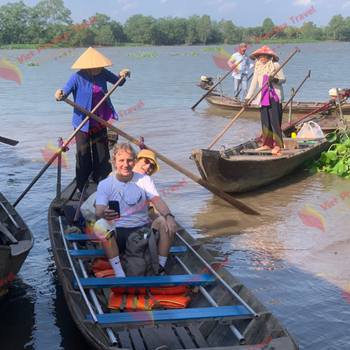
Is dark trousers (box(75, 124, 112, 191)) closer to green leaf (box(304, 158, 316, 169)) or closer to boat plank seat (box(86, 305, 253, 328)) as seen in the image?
boat plank seat (box(86, 305, 253, 328))

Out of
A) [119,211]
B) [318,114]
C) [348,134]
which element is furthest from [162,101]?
[119,211]

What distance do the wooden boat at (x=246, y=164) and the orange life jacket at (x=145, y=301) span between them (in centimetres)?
278

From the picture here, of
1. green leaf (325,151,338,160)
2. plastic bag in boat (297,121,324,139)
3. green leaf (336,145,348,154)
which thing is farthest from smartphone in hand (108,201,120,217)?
plastic bag in boat (297,121,324,139)

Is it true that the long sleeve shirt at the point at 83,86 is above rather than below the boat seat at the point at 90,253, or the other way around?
above

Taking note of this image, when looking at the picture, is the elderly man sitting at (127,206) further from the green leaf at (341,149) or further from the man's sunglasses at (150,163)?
the green leaf at (341,149)

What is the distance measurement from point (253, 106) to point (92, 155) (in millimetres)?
9145

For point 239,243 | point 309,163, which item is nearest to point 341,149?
point 309,163

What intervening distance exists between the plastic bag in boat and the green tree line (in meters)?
49.9

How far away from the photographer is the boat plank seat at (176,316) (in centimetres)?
297

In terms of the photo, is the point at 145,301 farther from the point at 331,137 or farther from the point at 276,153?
the point at 331,137

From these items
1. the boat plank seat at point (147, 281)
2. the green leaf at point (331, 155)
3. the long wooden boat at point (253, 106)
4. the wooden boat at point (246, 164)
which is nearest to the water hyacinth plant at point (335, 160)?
the green leaf at point (331, 155)

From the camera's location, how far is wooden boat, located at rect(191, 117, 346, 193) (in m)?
6.23

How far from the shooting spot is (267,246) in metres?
5.18

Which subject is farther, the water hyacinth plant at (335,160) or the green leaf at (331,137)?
the green leaf at (331,137)
